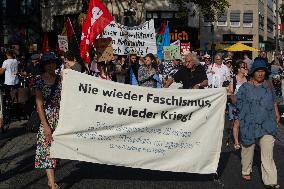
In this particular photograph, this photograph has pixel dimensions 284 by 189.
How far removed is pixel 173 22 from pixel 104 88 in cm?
3462

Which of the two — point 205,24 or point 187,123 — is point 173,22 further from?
point 187,123

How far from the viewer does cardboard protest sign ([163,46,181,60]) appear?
17.4m

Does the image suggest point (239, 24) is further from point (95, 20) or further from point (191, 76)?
point (191, 76)

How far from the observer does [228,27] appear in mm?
55469

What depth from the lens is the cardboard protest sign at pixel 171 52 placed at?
57.1 ft

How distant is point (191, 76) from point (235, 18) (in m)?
47.7

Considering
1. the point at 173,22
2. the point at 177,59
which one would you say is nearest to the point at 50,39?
the point at 173,22

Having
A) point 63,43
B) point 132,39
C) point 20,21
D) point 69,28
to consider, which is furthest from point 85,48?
point 20,21

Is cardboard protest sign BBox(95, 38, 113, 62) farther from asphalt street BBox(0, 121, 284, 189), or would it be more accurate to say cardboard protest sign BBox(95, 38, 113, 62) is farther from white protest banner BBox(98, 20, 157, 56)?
asphalt street BBox(0, 121, 284, 189)

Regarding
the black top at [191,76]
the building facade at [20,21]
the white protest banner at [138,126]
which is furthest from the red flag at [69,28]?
the building facade at [20,21]

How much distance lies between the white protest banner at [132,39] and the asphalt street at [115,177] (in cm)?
508

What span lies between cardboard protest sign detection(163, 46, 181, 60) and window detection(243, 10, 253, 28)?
129ft

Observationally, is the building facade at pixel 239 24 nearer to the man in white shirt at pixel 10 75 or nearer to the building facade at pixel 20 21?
the building facade at pixel 20 21

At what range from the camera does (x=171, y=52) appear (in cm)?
1764
